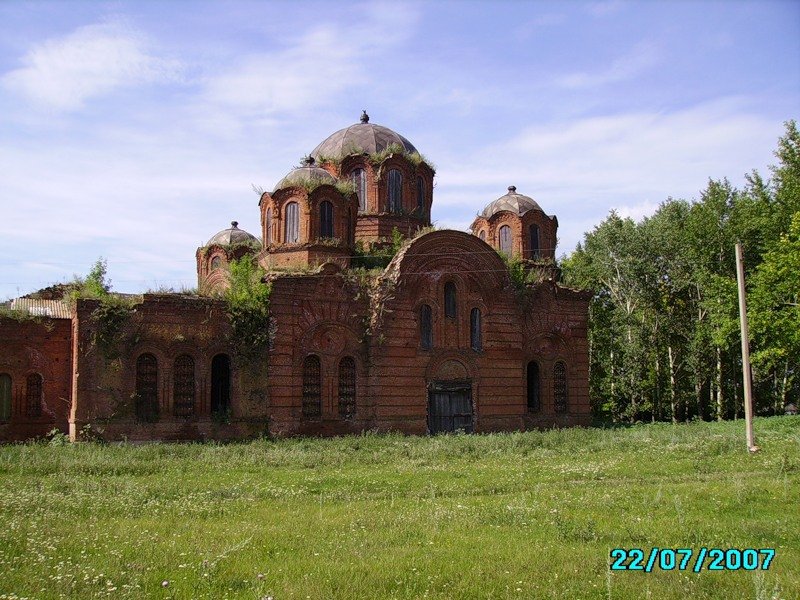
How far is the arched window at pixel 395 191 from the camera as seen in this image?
108ft

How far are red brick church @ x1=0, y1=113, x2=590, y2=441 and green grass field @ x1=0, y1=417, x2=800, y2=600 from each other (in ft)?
11.7

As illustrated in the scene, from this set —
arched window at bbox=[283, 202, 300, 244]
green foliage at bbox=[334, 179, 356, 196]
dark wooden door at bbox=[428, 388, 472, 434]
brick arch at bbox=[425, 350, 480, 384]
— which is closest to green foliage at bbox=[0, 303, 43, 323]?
arched window at bbox=[283, 202, 300, 244]

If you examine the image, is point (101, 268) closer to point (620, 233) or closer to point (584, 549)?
point (584, 549)

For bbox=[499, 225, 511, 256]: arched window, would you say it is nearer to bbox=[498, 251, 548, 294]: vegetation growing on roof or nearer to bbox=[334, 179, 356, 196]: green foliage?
bbox=[498, 251, 548, 294]: vegetation growing on roof

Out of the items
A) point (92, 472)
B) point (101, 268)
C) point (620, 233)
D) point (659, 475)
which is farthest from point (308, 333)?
point (620, 233)

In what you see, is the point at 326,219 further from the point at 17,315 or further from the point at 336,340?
the point at 17,315

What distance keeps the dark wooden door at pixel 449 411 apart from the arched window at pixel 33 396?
13.3 metres

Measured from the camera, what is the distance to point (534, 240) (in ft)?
117

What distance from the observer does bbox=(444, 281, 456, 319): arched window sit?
2923 cm

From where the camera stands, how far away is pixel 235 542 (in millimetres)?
9797

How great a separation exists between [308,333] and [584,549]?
1784cm

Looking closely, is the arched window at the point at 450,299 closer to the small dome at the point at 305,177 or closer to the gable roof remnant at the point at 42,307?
the small dome at the point at 305,177

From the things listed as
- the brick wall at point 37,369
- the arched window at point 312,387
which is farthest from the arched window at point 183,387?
the arched window at point 312,387

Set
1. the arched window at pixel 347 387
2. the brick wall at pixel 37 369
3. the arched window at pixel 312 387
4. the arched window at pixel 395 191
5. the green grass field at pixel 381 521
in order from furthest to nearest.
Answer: the arched window at pixel 395 191
the arched window at pixel 347 387
the arched window at pixel 312 387
the brick wall at pixel 37 369
the green grass field at pixel 381 521
